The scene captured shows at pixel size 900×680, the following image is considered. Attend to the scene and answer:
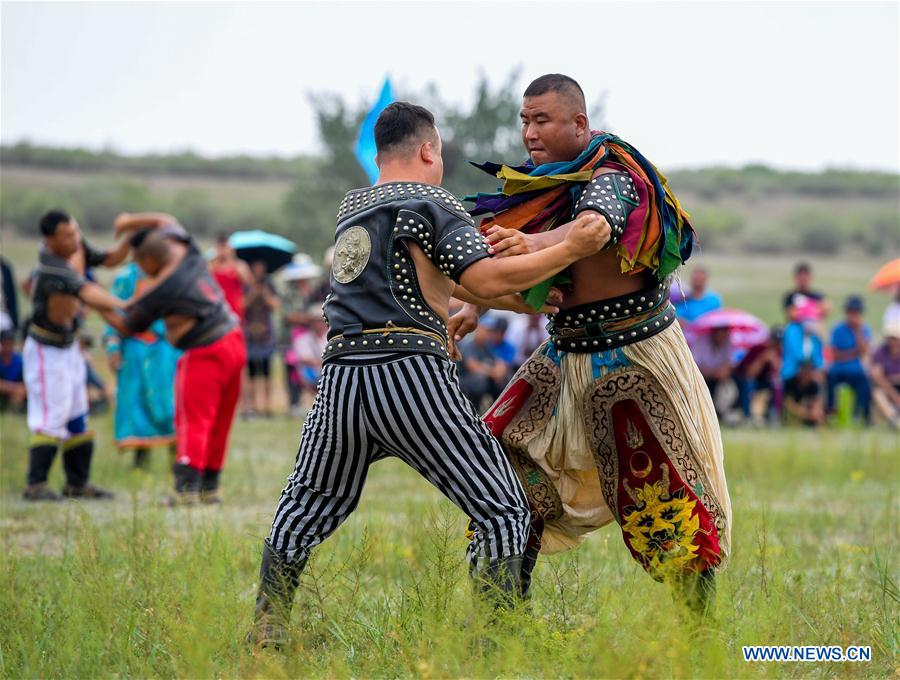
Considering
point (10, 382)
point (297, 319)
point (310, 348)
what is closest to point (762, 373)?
point (310, 348)

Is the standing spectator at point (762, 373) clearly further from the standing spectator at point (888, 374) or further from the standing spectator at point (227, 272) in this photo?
the standing spectator at point (227, 272)

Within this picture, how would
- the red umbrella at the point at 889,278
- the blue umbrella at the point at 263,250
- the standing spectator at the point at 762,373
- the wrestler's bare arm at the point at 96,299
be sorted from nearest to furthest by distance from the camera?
1. the wrestler's bare arm at the point at 96,299
2. the standing spectator at the point at 762,373
3. the red umbrella at the point at 889,278
4. the blue umbrella at the point at 263,250

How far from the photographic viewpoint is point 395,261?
4258 mm

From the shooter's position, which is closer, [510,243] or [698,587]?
[510,243]

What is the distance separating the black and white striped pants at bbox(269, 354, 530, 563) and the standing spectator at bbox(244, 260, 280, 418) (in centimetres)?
1068

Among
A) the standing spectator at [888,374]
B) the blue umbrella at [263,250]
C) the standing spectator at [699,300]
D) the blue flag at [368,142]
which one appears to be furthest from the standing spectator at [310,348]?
the blue flag at [368,142]

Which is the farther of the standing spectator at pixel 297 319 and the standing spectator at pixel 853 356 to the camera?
the standing spectator at pixel 297 319

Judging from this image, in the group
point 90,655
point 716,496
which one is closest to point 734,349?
point 716,496

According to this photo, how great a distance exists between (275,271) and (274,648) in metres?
13.3

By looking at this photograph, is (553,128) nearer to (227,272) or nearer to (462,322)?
(462,322)

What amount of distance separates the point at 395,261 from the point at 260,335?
11008 millimetres

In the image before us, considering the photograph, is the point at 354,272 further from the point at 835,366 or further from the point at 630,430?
the point at 835,366

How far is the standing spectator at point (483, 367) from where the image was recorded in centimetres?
1397

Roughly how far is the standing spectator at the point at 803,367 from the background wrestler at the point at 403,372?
11.3m
